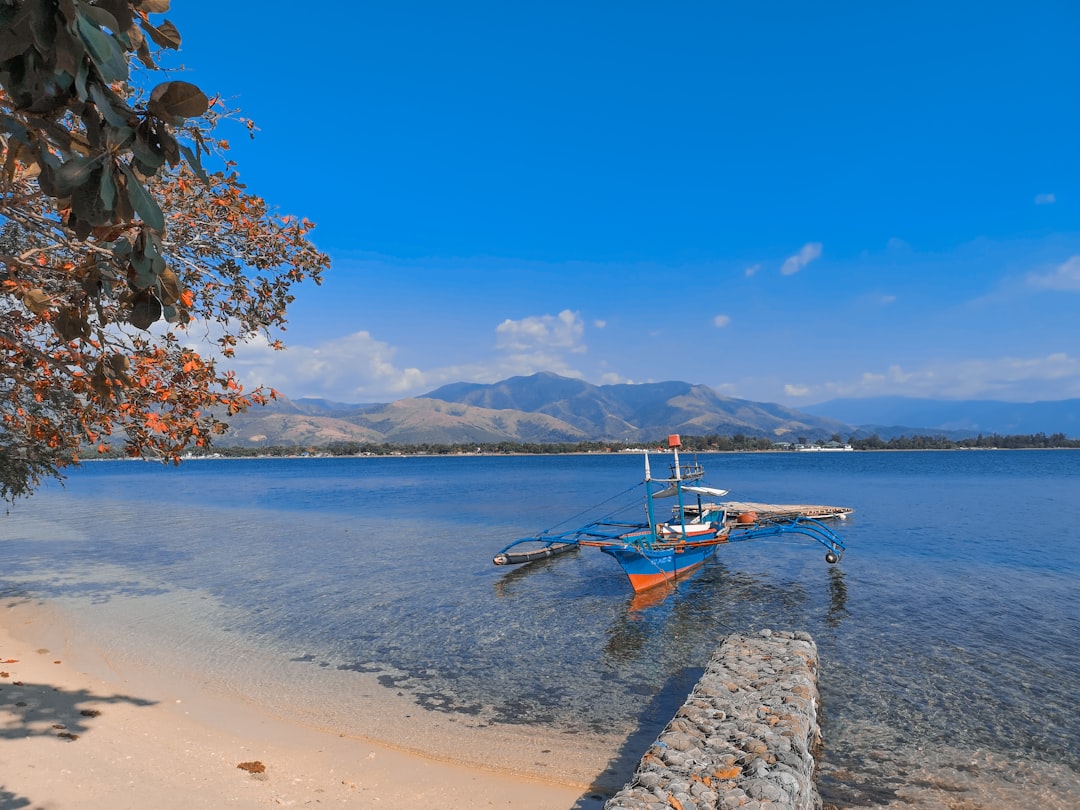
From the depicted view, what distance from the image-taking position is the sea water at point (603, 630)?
37.6 ft

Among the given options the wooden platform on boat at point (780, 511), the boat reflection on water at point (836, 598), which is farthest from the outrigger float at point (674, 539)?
the boat reflection on water at point (836, 598)

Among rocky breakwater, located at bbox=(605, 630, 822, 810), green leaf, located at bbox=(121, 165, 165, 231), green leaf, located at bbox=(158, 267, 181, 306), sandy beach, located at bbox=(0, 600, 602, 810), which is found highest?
green leaf, located at bbox=(121, 165, 165, 231)

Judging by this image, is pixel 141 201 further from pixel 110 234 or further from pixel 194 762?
pixel 194 762

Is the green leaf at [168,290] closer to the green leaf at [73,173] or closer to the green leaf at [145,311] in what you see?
the green leaf at [145,311]

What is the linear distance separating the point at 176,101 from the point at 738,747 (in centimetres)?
894

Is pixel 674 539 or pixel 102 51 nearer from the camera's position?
pixel 102 51

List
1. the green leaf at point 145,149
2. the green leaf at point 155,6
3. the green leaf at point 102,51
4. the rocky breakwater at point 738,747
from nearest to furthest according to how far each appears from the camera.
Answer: the green leaf at point 102,51 < the green leaf at point 145,149 < the green leaf at point 155,6 < the rocky breakwater at point 738,747

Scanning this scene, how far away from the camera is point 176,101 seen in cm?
274

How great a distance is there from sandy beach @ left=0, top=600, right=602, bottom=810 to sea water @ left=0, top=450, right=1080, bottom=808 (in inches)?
33.0

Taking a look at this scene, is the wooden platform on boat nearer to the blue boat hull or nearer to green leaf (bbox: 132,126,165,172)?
the blue boat hull

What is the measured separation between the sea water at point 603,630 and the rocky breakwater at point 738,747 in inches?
57.7

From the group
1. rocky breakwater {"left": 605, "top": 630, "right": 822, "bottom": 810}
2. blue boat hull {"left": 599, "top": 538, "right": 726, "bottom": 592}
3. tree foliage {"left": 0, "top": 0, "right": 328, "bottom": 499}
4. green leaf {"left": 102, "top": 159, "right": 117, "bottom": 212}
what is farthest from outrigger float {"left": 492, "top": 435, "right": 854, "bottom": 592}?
green leaf {"left": 102, "top": 159, "right": 117, "bottom": 212}

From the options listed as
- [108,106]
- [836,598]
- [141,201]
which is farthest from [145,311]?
[836,598]

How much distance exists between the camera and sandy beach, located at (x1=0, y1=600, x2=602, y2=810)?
8.70 metres
